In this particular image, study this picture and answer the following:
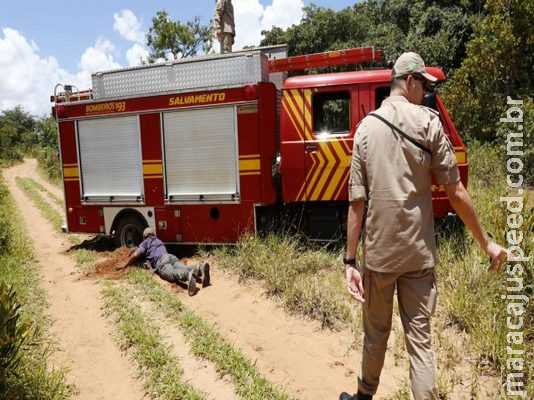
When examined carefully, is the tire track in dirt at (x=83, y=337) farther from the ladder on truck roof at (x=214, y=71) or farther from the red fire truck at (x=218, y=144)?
the ladder on truck roof at (x=214, y=71)

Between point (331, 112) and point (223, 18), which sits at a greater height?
point (223, 18)

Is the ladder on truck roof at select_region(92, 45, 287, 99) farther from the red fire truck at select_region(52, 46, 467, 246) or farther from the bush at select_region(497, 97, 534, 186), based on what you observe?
the bush at select_region(497, 97, 534, 186)

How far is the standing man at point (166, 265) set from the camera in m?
6.14

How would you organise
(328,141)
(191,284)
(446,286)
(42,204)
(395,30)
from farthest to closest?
(395,30) < (42,204) < (328,141) < (191,284) < (446,286)

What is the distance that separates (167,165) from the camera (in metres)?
7.40

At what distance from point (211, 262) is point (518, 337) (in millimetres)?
4401

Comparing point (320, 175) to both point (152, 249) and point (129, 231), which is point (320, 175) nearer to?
point (152, 249)

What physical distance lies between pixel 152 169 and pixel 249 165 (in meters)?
1.73

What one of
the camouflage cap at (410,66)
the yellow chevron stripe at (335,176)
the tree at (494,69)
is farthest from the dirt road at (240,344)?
the tree at (494,69)

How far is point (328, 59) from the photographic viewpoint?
274 inches

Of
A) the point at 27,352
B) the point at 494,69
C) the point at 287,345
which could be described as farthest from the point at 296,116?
the point at 494,69

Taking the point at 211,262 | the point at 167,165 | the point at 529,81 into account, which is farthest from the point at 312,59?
the point at 529,81

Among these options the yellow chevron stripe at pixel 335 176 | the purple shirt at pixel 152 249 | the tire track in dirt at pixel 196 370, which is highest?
the yellow chevron stripe at pixel 335 176

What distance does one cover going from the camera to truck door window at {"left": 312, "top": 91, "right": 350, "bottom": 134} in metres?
6.40
